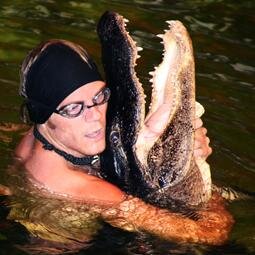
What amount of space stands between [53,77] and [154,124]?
81cm

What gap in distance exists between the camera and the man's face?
5645 millimetres

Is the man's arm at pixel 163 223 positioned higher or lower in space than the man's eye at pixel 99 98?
lower

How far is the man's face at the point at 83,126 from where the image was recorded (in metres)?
5.64

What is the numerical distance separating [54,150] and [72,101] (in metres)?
0.45

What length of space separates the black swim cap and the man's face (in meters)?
0.05

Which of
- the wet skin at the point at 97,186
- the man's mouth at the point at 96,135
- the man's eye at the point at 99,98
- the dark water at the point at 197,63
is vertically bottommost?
the dark water at the point at 197,63

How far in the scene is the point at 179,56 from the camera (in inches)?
223

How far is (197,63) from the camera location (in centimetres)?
1000

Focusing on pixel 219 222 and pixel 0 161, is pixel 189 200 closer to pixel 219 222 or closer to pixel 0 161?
pixel 219 222

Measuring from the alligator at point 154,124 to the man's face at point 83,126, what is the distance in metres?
0.18

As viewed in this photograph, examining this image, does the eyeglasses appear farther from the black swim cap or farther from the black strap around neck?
the black strap around neck

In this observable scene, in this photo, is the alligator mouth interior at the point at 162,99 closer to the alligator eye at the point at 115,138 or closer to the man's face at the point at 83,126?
the alligator eye at the point at 115,138

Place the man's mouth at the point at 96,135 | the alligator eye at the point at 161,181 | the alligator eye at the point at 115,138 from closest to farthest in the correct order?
the man's mouth at the point at 96,135
the alligator eye at the point at 115,138
the alligator eye at the point at 161,181

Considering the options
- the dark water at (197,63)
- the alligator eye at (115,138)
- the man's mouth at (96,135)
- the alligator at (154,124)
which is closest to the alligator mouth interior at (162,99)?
the alligator at (154,124)
